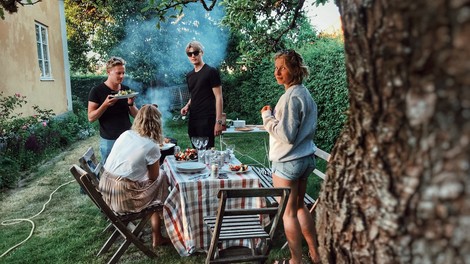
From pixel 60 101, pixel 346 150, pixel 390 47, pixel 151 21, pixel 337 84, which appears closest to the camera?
pixel 390 47

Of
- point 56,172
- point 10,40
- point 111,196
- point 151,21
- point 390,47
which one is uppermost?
A: point 151,21

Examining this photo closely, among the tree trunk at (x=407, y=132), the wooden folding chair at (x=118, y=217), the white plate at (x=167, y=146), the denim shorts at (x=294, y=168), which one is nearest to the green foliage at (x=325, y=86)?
the denim shorts at (x=294, y=168)

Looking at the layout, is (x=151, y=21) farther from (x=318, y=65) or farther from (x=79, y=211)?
(x=79, y=211)

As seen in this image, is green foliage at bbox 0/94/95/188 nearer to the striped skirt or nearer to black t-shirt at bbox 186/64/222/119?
the striped skirt

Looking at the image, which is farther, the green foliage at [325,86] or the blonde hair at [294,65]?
the green foliage at [325,86]

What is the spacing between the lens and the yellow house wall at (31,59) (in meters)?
8.38

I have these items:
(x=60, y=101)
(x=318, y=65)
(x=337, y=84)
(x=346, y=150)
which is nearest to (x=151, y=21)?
(x=60, y=101)

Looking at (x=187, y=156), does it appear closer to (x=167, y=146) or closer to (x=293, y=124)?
(x=167, y=146)

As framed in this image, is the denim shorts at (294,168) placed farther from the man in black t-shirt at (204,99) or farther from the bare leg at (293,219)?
the man in black t-shirt at (204,99)

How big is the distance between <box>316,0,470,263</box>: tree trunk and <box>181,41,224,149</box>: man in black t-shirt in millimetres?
3866

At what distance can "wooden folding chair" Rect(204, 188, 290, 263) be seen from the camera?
2.68 m

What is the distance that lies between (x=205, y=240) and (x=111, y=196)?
1050 millimetres

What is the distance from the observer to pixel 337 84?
6.77 metres

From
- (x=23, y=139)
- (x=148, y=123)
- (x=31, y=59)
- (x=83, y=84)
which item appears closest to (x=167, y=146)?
(x=148, y=123)
